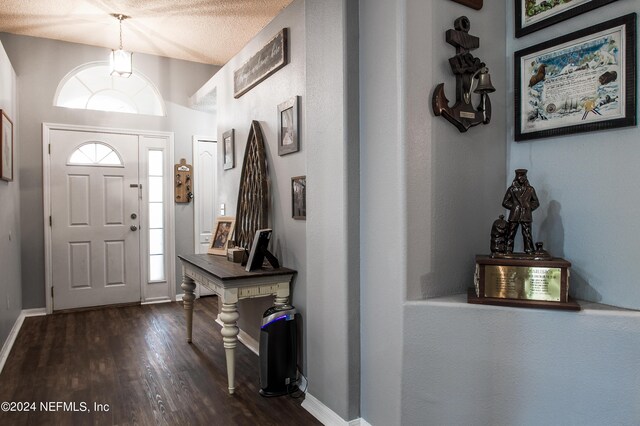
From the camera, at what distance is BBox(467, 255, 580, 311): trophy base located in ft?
5.55

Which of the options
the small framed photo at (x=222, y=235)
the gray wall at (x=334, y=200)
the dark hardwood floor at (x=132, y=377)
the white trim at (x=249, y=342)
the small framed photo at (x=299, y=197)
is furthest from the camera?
the small framed photo at (x=222, y=235)

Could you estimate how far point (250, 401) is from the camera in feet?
8.38

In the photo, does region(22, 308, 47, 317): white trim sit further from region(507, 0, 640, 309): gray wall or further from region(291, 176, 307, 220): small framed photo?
region(507, 0, 640, 309): gray wall

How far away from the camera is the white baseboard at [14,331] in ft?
10.6

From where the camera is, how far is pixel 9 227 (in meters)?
3.82

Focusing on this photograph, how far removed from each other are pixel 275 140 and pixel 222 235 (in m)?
1.09

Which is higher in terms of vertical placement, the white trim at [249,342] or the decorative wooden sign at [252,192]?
the decorative wooden sign at [252,192]

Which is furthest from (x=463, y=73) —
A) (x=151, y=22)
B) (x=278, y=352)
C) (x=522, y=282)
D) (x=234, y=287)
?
(x=151, y=22)

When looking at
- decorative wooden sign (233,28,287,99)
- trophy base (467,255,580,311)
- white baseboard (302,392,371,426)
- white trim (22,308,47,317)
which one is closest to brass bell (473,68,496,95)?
trophy base (467,255,580,311)

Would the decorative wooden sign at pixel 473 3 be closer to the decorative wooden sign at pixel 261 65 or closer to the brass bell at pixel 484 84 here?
the brass bell at pixel 484 84

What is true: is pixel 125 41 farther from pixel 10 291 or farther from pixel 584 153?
pixel 584 153

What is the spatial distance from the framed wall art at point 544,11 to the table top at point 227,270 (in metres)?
1.91

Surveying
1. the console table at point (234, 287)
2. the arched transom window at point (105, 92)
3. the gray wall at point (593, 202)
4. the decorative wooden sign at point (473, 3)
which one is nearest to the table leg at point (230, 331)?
the console table at point (234, 287)

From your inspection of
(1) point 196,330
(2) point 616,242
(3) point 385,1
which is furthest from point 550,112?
(1) point 196,330
